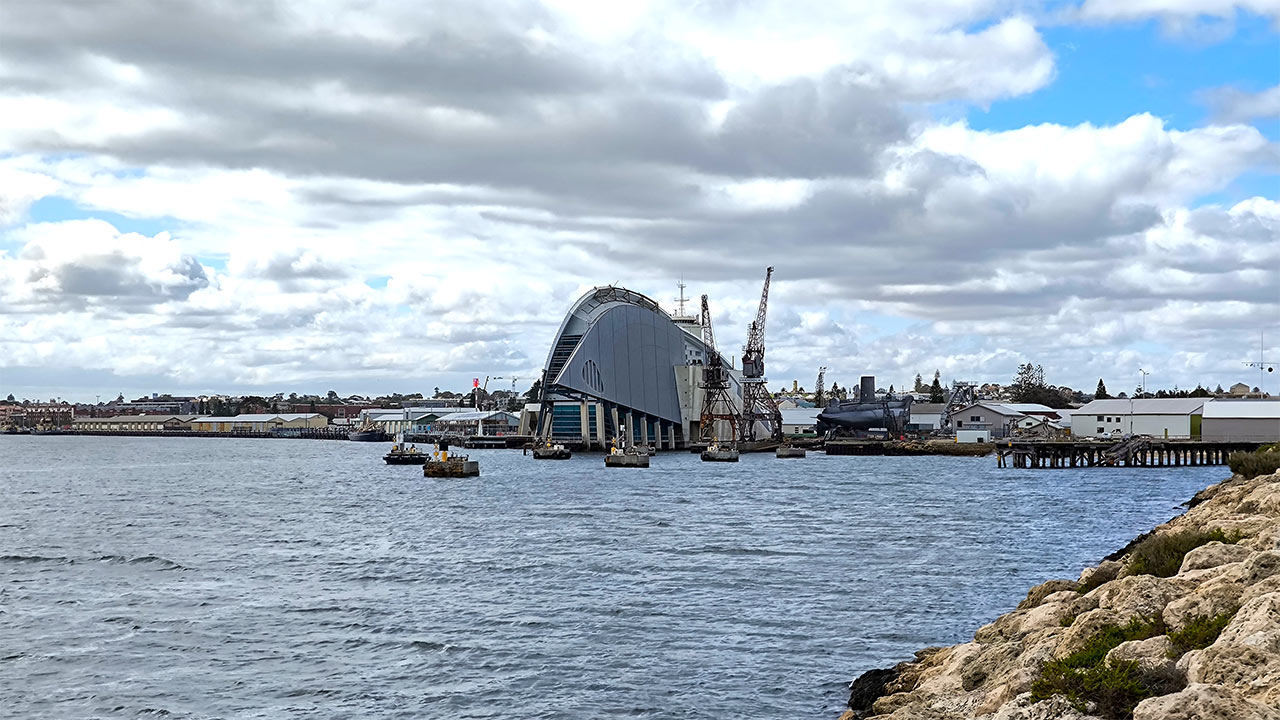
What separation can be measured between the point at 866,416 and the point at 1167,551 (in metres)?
169

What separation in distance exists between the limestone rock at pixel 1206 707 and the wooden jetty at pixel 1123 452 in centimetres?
11429

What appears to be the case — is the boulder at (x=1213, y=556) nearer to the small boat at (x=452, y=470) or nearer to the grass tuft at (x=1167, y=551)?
the grass tuft at (x=1167, y=551)

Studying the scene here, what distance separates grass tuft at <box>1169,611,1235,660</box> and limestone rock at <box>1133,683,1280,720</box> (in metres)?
2.41

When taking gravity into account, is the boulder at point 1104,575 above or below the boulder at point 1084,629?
below

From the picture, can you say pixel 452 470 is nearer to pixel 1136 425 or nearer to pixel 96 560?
pixel 96 560

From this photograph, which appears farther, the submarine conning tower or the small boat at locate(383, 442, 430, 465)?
the submarine conning tower

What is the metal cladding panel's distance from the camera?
161875 mm

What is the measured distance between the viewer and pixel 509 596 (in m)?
34.3

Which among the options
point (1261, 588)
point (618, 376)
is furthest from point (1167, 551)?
point (618, 376)

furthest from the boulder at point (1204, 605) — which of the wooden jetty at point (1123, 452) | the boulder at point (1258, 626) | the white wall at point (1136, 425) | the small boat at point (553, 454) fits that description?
the small boat at point (553, 454)

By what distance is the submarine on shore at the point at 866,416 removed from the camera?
186125 mm

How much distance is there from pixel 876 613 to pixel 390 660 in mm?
12122

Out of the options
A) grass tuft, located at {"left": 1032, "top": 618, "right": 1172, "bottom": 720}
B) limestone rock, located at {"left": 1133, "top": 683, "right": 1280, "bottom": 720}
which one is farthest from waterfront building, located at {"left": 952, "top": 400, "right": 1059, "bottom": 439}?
limestone rock, located at {"left": 1133, "top": 683, "right": 1280, "bottom": 720}

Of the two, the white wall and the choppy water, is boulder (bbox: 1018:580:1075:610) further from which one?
the white wall
